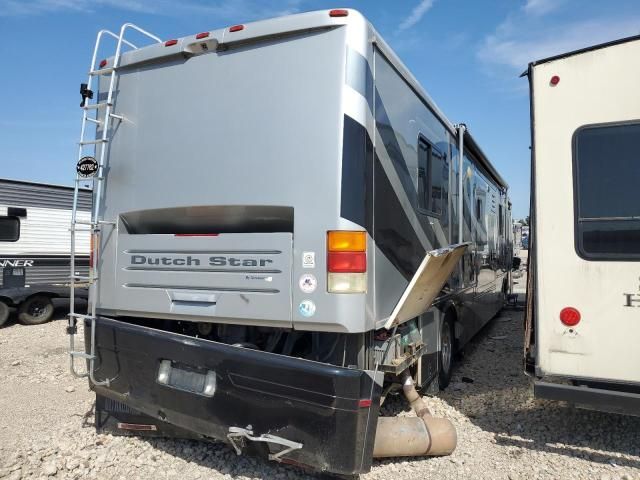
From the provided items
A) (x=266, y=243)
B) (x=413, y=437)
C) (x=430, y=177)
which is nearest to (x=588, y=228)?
(x=430, y=177)

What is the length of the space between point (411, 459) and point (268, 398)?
4.47ft

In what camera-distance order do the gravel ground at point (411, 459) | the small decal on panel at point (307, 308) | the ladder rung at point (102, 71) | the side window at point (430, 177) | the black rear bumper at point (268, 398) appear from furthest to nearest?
the side window at point (430, 177)
the ladder rung at point (102, 71)
the gravel ground at point (411, 459)
the small decal on panel at point (307, 308)
the black rear bumper at point (268, 398)

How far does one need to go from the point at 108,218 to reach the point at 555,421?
401 centimetres

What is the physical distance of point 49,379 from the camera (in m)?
5.71

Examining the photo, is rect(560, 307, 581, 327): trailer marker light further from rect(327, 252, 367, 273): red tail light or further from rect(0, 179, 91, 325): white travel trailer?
rect(0, 179, 91, 325): white travel trailer

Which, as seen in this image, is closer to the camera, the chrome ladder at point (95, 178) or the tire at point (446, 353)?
the chrome ladder at point (95, 178)

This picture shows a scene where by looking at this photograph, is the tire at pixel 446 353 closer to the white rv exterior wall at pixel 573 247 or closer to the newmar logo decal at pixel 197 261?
the white rv exterior wall at pixel 573 247

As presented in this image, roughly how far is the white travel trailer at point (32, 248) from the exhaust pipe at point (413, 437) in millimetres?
7600

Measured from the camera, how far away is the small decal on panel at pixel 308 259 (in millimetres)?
2988

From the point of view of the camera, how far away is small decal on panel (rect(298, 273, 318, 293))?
298 cm

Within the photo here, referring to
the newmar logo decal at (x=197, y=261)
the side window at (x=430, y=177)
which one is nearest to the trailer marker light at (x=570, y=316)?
the side window at (x=430, y=177)

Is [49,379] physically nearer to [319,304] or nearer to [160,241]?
[160,241]

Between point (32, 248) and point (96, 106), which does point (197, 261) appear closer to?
point (96, 106)

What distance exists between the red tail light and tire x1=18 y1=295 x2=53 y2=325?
8546mm
